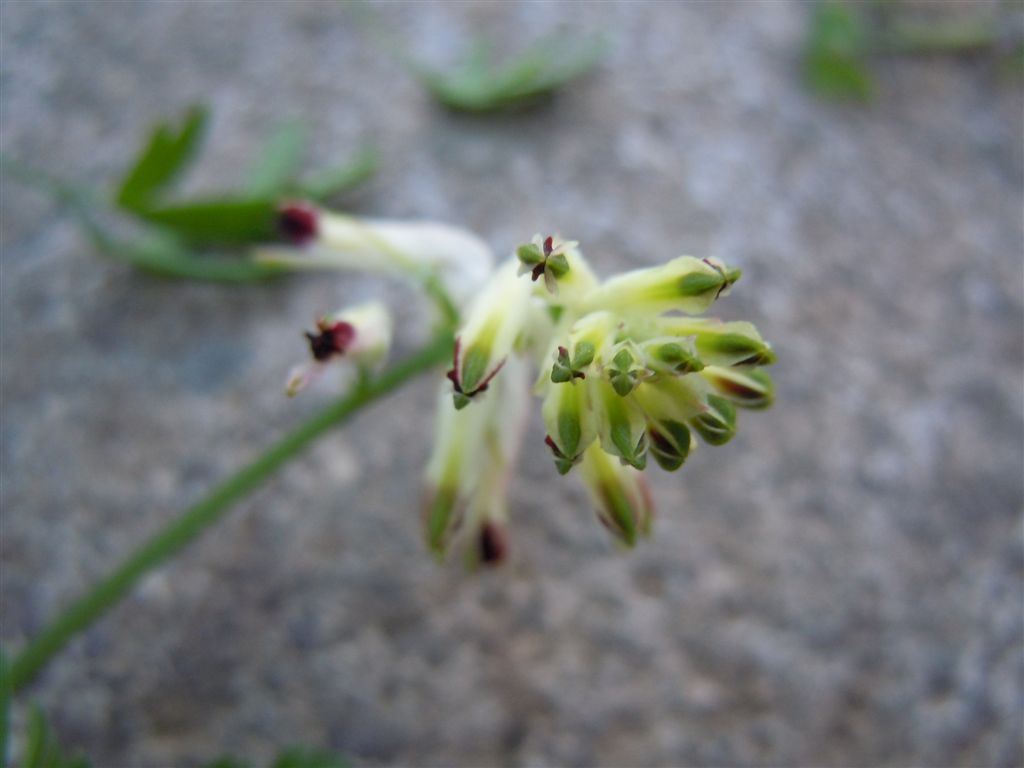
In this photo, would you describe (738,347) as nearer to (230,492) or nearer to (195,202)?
(230,492)

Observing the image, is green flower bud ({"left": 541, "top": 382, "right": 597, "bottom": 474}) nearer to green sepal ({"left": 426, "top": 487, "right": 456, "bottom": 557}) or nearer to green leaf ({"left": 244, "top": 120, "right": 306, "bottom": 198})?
green sepal ({"left": 426, "top": 487, "right": 456, "bottom": 557})

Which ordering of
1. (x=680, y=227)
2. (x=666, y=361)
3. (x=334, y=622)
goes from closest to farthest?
1. (x=666, y=361)
2. (x=334, y=622)
3. (x=680, y=227)

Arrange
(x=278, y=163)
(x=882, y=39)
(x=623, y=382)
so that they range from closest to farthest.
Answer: (x=623, y=382) < (x=278, y=163) < (x=882, y=39)

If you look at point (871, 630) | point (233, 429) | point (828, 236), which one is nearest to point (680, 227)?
point (828, 236)

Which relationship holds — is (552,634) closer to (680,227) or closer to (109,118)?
(680,227)

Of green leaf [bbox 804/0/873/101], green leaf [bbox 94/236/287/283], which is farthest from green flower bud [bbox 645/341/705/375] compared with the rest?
green leaf [bbox 804/0/873/101]

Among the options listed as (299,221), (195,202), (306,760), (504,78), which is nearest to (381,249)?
(299,221)

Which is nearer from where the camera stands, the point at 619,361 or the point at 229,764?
the point at 619,361
